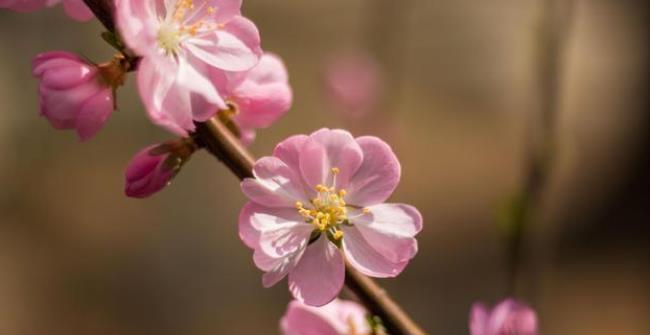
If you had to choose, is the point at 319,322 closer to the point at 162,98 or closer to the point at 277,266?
the point at 277,266

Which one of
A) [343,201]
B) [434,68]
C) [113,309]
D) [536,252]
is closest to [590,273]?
[434,68]

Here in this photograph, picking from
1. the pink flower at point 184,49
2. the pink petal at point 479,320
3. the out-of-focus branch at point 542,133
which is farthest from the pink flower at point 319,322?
the out-of-focus branch at point 542,133

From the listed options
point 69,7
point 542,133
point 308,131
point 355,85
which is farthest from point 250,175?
point 308,131

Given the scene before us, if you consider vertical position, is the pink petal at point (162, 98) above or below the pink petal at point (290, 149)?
above

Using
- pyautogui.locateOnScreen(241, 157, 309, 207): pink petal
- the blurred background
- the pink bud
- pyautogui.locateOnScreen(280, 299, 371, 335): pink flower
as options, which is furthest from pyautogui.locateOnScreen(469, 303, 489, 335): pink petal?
the blurred background

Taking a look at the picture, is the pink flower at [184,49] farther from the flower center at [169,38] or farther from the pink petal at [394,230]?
the pink petal at [394,230]

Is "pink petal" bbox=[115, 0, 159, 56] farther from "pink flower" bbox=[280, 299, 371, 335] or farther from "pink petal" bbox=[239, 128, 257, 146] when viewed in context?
"pink flower" bbox=[280, 299, 371, 335]
